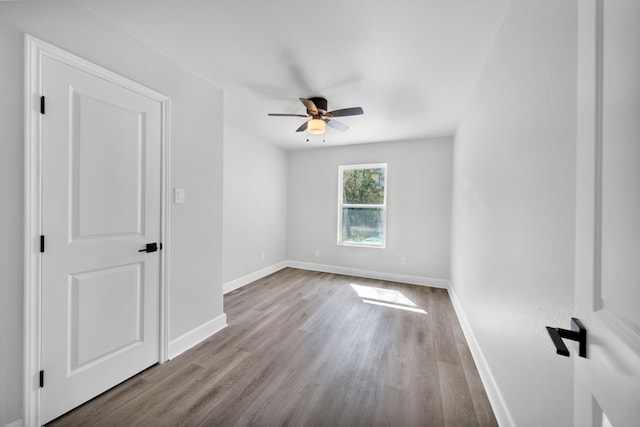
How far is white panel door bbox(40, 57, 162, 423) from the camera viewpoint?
1.44m

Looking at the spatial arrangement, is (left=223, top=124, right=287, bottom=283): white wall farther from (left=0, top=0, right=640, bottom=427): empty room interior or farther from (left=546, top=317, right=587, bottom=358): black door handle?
(left=546, top=317, right=587, bottom=358): black door handle

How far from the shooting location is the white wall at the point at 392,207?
412 centimetres

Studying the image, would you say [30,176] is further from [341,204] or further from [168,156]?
[341,204]

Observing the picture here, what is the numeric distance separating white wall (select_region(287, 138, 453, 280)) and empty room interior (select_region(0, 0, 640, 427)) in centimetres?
126

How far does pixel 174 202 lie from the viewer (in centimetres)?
213

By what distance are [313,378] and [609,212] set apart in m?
1.96

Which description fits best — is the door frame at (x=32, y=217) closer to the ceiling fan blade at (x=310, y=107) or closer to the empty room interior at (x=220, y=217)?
the empty room interior at (x=220, y=217)

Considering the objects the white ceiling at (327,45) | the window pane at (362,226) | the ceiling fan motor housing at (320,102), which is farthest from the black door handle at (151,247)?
the window pane at (362,226)

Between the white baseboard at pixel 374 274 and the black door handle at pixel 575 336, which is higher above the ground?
the black door handle at pixel 575 336

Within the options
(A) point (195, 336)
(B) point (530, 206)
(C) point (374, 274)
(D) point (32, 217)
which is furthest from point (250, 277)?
(B) point (530, 206)

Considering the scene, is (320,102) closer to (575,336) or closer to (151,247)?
(151,247)

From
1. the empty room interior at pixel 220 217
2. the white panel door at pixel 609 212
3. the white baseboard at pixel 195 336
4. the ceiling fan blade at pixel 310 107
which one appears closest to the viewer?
the white panel door at pixel 609 212

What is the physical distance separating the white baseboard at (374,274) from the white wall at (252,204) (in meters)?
0.52

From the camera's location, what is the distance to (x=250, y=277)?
13.7 ft
